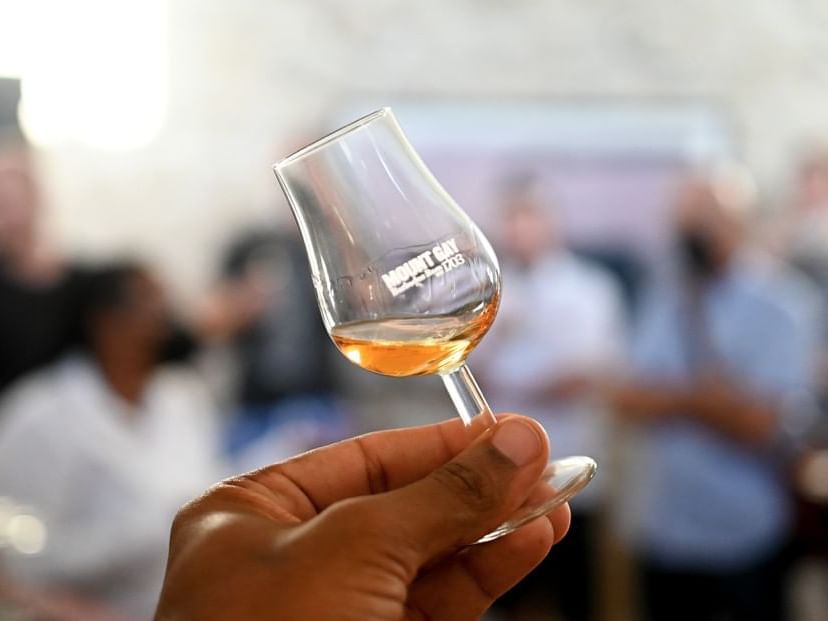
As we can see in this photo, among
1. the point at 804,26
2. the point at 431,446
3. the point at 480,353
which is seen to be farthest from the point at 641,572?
the point at 804,26

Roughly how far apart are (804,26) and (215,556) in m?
4.76

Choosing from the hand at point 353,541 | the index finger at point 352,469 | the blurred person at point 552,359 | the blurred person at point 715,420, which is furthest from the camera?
the blurred person at point 552,359

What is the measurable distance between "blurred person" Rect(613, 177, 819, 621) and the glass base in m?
1.56

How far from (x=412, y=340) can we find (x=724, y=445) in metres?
1.80

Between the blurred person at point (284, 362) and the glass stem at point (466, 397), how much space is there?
7.48ft

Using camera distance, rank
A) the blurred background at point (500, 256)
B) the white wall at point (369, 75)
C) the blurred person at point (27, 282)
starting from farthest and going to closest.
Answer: the white wall at point (369, 75) → the blurred person at point (27, 282) → the blurred background at point (500, 256)

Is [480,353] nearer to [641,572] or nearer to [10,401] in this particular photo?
[641,572]

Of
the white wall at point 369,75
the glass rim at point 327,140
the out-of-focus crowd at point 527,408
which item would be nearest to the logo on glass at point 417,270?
the glass rim at point 327,140

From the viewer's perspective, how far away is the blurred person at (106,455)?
2.11m

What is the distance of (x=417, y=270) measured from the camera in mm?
840

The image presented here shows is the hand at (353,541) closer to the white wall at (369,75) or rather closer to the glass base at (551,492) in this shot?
the glass base at (551,492)

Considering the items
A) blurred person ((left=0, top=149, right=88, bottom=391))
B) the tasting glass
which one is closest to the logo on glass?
the tasting glass

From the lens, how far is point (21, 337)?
287 cm

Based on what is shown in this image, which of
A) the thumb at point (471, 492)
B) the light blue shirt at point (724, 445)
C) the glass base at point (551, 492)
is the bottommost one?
the light blue shirt at point (724, 445)
